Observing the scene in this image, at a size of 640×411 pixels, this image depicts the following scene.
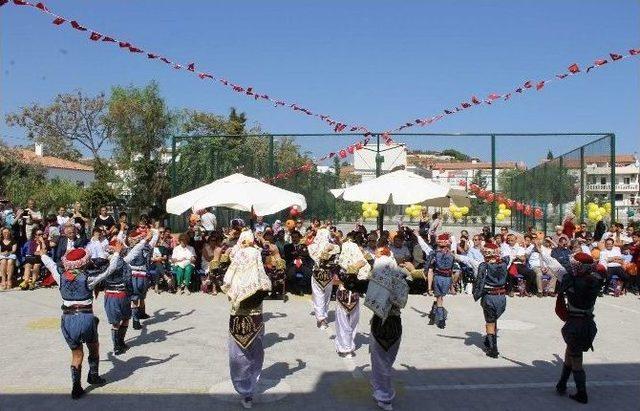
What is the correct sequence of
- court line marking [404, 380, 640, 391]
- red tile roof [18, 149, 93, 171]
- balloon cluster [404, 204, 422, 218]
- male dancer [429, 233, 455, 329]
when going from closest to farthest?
court line marking [404, 380, 640, 391], male dancer [429, 233, 455, 329], balloon cluster [404, 204, 422, 218], red tile roof [18, 149, 93, 171]

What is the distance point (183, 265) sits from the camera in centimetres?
1388

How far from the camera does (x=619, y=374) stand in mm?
7945

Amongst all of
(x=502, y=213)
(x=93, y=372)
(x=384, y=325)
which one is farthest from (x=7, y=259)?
(x=502, y=213)

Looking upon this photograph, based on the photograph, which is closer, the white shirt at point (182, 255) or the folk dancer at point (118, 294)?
the folk dancer at point (118, 294)

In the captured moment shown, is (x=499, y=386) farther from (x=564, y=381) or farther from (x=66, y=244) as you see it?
(x=66, y=244)

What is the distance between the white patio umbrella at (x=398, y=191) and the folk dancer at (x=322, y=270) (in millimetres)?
1796

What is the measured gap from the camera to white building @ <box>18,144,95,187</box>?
57516 millimetres

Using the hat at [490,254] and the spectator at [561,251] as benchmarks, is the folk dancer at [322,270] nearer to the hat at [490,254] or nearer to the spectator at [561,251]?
the hat at [490,254]

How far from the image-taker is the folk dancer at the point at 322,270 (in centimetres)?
982

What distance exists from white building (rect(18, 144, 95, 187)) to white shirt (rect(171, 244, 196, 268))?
4551 centimetres

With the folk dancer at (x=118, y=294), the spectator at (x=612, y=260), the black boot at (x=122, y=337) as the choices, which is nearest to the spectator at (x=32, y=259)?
the black boot at (x=122, y=337)

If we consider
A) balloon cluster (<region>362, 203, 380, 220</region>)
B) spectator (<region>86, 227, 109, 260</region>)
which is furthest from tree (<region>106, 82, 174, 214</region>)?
spectator (<region>86, 227, 109, 260</region>)

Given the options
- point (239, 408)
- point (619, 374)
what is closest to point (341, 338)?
point (239, 408)

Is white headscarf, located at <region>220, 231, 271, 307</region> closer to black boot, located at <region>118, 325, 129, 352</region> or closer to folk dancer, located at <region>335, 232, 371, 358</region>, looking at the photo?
folk dancer, located at <region>335, 232, 371, 358</region>
